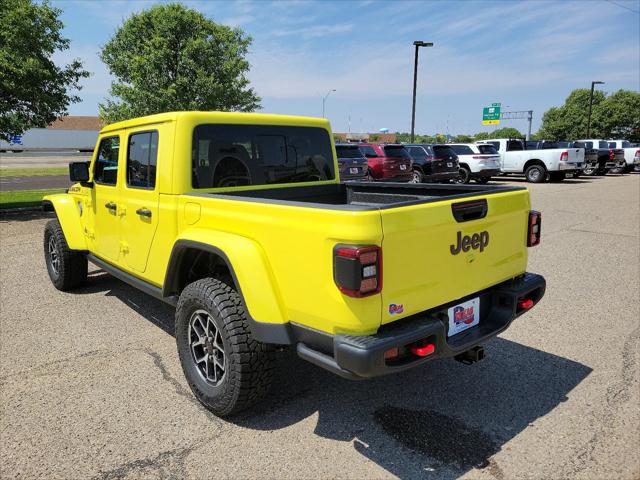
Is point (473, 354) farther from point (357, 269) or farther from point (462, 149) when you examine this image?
point (462, 149)

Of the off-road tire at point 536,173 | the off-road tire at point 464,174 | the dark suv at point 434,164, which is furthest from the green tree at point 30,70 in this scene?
the off-road tire at point 536,173

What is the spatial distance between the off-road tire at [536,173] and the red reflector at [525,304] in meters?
19.6

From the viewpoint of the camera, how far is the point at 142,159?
3.79 m

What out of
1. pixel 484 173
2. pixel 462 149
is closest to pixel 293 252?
pixel 484 173

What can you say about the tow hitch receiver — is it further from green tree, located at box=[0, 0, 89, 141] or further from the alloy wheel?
green tree, located at box=[0, 0, 89, 141]

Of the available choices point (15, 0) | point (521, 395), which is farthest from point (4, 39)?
point (521, 395)

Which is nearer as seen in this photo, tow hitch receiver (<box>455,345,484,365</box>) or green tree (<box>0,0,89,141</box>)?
tow hitch receiver (<box>455,345,484,365</box>)

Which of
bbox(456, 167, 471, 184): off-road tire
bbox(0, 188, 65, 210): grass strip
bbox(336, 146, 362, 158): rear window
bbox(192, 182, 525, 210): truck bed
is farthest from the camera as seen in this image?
bbox(456, 167, 471, 184): off-road tire

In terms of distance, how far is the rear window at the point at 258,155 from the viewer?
3480 mm

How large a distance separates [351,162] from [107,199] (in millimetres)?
10547

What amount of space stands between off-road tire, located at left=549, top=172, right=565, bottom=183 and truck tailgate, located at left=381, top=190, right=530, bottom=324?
66.9 ft

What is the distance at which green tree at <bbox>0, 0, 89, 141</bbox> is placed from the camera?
384 inches

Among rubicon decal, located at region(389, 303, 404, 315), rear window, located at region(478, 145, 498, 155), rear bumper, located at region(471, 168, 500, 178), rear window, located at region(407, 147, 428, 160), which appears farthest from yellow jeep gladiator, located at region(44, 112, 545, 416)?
rear window, located at region(478, 145, 498, 155)

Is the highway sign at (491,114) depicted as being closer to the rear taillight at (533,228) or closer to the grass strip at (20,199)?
the grass strip at (20,199)
